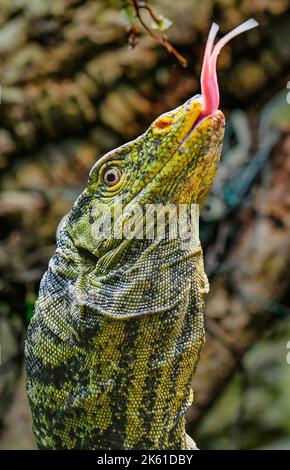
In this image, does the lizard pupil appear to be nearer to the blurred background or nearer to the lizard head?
the lizard head

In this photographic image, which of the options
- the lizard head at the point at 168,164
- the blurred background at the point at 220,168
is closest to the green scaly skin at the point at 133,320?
the lizard head at the point at 168,164

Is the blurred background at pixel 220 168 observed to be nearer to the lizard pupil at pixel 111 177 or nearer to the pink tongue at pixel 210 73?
the lizard pupil at pixel 111 177

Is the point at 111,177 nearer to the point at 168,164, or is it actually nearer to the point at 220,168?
the point at 168,164

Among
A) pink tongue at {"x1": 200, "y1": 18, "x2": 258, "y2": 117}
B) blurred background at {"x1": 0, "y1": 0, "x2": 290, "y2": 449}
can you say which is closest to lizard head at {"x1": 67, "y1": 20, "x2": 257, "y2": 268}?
pink tongue at {"x1": 200, "y1": 18, "x2": 258, "y2": 117}

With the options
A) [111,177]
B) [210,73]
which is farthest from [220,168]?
[210,73]
